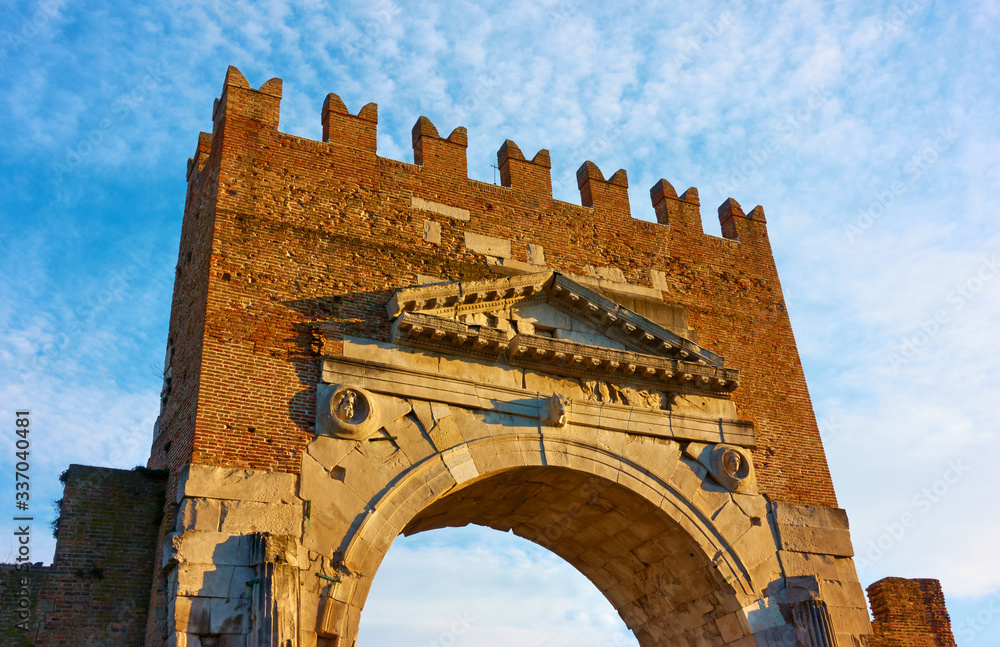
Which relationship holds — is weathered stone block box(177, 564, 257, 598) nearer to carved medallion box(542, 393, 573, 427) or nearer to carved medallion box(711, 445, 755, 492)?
carved medallion box(542, 393, 573, 427)

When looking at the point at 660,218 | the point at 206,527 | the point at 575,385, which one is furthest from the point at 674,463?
the point at 206,527

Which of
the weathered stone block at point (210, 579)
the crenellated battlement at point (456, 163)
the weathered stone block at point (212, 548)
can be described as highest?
the crenellated battlement at point (456, 163)

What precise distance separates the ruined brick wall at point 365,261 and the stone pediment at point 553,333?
61cm

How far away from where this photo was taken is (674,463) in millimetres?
12320

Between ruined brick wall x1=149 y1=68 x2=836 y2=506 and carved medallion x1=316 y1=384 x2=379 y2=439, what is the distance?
22 centimetres

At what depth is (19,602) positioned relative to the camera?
9.23 meters

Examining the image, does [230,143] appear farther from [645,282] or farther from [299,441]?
[645,282]

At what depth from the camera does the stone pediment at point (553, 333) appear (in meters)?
11.6

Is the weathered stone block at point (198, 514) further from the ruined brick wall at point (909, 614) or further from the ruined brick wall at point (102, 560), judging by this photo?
the ruined brick wall at point (909, 614)

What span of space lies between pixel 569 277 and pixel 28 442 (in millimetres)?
7243

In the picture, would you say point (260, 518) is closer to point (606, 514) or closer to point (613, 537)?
point (606, 514)

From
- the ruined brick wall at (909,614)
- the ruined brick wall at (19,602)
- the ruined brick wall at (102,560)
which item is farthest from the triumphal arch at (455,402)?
the ruined brick wall at (19,602)

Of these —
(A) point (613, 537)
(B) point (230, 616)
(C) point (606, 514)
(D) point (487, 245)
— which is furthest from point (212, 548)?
(A) point (613, 537)

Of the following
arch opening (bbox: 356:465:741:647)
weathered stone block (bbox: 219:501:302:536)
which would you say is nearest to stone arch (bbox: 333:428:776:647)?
arch opening (bbox: 356:465:741:647)
